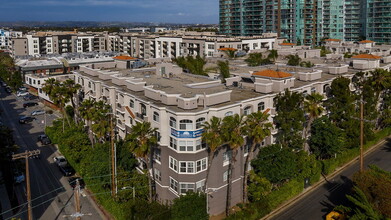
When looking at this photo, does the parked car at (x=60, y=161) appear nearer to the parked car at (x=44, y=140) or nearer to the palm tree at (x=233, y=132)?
the parked car at (x=44, y=140)

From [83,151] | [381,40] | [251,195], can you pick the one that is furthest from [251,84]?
[381,40]

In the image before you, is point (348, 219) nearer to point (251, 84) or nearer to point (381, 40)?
point (251, 84)

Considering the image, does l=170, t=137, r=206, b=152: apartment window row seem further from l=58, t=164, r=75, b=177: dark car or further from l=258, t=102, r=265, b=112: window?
l=58, t=164, r=75, b=177: dark car

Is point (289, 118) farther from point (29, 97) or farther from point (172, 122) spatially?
point (29, 97)

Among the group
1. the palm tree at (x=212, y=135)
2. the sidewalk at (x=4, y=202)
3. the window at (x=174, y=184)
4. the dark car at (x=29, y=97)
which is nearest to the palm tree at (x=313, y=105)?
the palm tree at (x=212, y=135)

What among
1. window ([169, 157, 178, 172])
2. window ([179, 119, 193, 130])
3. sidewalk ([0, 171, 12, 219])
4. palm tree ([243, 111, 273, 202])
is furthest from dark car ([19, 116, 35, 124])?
palm tree ([243, 111, 273, 202])

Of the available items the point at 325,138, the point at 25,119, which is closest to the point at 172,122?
the point at 325,138
